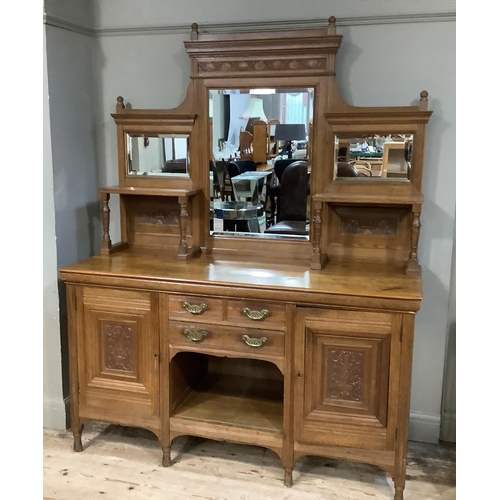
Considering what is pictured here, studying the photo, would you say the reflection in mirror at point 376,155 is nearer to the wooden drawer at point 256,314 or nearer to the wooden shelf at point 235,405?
the wooden drawer at point 256,314

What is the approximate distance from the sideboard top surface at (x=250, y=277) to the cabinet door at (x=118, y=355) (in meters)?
0.08

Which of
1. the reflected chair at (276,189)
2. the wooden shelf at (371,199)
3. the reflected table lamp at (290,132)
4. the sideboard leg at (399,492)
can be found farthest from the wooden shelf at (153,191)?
the sideboard leg at (399,492)

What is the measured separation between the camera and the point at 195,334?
215 centimetres

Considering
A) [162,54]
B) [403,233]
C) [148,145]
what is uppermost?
[162,54]

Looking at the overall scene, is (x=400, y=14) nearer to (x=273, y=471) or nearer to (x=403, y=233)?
(x=403, y=233)

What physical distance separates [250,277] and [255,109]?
0.78 metres

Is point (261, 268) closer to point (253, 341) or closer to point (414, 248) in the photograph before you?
point (253, 341)

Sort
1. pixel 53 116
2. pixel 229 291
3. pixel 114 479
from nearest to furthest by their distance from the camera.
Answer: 1. pixel 229 291
2. pixel 114 479
3. pixel 53 116

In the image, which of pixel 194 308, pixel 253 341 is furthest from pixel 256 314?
pixel 194 308

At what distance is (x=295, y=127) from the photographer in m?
2.32

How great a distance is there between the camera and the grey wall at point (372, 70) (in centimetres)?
225

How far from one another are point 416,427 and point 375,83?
161 centimetres

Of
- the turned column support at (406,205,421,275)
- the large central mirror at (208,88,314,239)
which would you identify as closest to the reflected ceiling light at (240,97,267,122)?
the large central mirror at (208,88,314,239)

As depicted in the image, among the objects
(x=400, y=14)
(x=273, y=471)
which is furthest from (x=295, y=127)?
(x=273, y=471)
